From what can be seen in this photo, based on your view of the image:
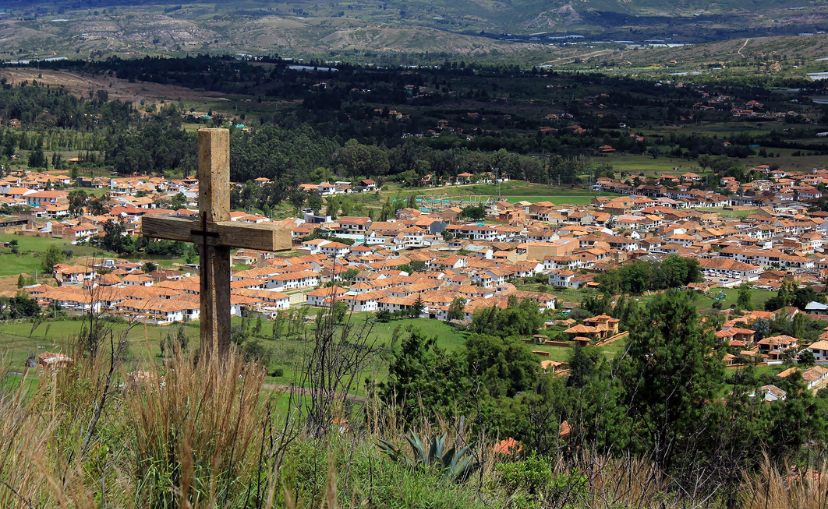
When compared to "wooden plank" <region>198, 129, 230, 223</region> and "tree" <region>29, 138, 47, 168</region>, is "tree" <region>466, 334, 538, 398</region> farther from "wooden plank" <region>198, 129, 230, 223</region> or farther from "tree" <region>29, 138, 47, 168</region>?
"tree" <region>29, 138, 47, 168</region>

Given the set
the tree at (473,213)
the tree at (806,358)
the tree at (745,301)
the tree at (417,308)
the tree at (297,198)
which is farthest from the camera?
the tree at (297,198)

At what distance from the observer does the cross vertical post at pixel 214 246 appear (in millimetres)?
2438

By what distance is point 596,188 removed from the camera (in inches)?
1505

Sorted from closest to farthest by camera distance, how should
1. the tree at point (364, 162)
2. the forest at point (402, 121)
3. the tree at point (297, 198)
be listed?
the tree at point (297, 198)
the tree at point (364, 162)
the forest at point (402, 121)

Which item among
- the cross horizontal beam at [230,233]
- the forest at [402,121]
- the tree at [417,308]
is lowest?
the tree at [417,308]

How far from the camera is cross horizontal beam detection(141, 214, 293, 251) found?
2.38 meters

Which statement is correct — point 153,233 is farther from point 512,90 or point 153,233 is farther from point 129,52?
point 129,52

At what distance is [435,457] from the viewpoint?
2311 mm

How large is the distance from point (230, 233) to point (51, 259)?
2145 cm

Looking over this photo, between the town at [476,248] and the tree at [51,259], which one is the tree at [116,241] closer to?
the town at [476,248]

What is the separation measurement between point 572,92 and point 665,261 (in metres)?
39.8

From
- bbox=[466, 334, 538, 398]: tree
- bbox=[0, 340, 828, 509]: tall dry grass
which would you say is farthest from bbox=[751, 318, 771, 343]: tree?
bbox=[0, 340, 828, 509]: tall dry grass

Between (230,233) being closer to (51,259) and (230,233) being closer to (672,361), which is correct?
(672,361)

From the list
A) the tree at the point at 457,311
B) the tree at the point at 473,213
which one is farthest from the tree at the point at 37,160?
the tree at the point at 457,311
